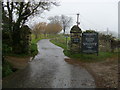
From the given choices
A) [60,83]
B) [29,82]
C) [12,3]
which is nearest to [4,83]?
[29,82]

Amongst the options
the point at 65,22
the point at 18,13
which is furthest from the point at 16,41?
the point at 65,22

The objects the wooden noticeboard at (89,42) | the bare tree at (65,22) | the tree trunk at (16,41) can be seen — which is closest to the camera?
the wooden noticeboard at (89,42)

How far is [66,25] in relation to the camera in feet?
245

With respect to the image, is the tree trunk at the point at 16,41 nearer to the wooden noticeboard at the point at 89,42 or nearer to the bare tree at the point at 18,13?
the bare tree at the point at 18,13

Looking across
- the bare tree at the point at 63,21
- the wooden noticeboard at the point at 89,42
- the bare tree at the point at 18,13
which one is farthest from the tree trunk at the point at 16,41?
the bare tree at the point at 63,21

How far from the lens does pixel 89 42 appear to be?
14.4 m

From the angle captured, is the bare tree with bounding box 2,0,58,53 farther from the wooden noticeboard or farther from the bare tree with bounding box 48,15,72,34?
the bare tree with bounding box 48,15,72,34

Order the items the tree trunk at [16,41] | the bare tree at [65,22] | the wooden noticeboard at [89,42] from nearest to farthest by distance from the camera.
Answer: the wooden noticeboard at [89,42]
the tree trunk at [16,41]
the bare tree at [65,22]

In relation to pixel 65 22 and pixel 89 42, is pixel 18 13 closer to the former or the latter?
pixel 89 42

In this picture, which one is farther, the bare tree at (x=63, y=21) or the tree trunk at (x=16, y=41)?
the bare tree at (x=63, y=21)

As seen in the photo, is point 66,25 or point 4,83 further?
point 66,25

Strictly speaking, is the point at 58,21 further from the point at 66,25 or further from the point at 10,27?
the point at 10,27

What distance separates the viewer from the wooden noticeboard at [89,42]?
47.1 ft

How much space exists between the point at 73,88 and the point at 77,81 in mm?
Result: 1061
